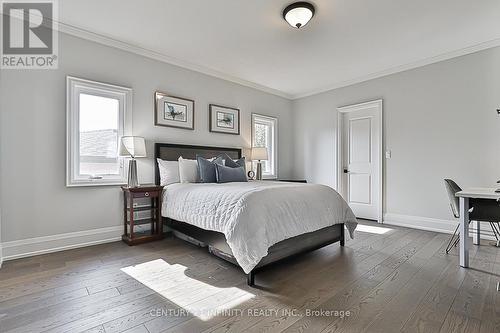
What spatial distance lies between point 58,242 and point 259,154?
10.7 feet

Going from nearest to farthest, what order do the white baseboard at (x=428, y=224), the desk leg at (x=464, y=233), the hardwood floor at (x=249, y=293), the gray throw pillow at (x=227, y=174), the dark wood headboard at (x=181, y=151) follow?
the hardwood floor at (x=249, y=293)
the desk leg at (x=464, y=233)
the white baseboard at (x=428, y=224)
the gray throw pillow at (x=227, y=174)
the dark wood headboard at (x=181, y=151)

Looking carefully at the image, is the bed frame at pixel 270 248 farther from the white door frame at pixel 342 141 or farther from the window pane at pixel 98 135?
the white door frame at pixel 342 141

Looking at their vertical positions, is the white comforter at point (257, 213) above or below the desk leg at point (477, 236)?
above

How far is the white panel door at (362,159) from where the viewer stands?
14.9 feet

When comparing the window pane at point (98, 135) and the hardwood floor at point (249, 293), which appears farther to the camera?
the window pane at point (98, 135)

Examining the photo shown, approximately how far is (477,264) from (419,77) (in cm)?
287

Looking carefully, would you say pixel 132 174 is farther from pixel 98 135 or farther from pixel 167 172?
pixel 98 135

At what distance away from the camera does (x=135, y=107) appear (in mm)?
3510

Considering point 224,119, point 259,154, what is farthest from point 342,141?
point 224,119

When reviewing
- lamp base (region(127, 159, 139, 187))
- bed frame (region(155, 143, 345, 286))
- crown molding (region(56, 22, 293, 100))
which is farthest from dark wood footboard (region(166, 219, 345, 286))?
crown molding (region(56, 22, 293, 100))

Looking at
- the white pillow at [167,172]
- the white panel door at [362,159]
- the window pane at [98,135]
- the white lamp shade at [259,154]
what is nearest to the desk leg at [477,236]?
the white panel door at [362,159]

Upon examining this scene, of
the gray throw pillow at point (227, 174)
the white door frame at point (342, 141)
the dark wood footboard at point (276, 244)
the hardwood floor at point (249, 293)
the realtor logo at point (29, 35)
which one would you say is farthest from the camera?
the white door frame at point (342, 141)

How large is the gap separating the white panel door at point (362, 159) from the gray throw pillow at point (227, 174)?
2509 millimetres

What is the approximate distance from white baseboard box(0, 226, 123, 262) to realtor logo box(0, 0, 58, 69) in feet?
6.31
